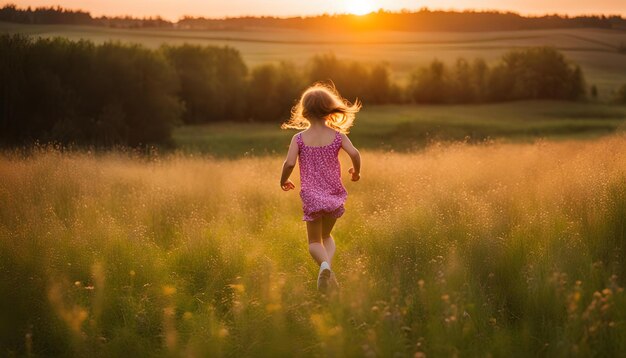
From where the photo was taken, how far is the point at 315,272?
20.2 feet

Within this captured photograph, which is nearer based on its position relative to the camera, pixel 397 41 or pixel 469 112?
pixel 469 112

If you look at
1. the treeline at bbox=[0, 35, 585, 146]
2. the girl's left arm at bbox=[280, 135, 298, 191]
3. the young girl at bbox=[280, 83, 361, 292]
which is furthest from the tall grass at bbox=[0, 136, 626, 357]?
the treeline at bbox=[0, 35, 585, 146]

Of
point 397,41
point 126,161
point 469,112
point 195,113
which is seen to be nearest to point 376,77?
point 469,112

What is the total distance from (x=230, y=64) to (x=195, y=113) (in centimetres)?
654

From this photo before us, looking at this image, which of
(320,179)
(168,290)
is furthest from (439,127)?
(168,290)

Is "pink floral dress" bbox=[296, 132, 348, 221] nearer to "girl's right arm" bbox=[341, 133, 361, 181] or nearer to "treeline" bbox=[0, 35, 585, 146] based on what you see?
"girl's right arm" bbox=[341, 133, 361, 181]

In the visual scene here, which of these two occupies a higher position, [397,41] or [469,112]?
[397,41]

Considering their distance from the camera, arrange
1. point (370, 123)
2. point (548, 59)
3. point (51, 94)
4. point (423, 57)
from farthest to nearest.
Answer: point (423, 57) → point (548, 59) → point (370, 123) → point (51, 94)

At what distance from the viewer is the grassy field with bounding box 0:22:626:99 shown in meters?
49.7

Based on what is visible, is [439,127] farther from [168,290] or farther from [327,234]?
[168,290]

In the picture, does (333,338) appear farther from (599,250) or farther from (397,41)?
(397,41)

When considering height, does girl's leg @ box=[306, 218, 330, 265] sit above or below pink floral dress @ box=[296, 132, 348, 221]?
below

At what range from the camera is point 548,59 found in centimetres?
5431

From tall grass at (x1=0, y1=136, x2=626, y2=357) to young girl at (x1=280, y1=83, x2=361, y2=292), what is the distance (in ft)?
1.67
